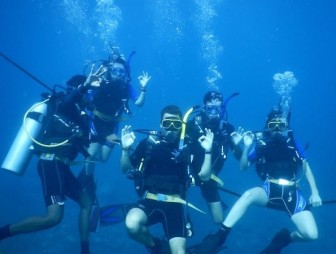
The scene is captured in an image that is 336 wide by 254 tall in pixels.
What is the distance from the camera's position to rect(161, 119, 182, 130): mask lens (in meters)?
6.05

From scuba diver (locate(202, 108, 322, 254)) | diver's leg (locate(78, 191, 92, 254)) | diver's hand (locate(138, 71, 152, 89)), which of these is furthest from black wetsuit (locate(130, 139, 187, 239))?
diver's hand (locate(138, 71, 152, 89))

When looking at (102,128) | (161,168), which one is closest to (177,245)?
(161,168)

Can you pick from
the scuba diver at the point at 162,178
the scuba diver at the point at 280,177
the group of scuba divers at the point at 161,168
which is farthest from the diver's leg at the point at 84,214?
the scuba diver at the point at 280,177

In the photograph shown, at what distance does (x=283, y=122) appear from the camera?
7211 mm

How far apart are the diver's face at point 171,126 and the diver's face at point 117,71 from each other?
267 centimetres

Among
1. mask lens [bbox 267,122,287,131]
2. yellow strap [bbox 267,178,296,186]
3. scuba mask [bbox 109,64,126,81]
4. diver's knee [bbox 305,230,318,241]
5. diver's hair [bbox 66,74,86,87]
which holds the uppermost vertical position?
scuba mask [bbox 109,64,126,81]

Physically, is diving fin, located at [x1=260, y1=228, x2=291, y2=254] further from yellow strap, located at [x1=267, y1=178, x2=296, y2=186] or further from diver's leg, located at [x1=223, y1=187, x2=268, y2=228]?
yellow strap, located at [x1=267, y1=178, x2=296, y2=186]

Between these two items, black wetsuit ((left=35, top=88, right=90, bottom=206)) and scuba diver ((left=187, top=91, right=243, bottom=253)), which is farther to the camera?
scuba diver ((left=187, top=91, right=243, bottom=253))

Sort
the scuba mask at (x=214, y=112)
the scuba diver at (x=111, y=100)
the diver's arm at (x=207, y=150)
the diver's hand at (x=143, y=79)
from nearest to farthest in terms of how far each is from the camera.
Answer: the diver's arm at (x=207, y=150)
the scuba mask at (x=214, y=112)
the scuba diver at (x=111, y=100)
the diver's hand at (x=143, y=79)

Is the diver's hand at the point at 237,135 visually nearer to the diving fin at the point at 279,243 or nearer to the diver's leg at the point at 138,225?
the diving fin at the point at 279,243

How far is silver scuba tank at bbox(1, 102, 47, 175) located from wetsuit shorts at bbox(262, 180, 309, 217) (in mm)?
5055

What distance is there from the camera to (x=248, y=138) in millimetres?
7426

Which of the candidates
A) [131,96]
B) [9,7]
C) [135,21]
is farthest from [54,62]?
[131,96]

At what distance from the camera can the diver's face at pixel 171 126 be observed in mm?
6055
